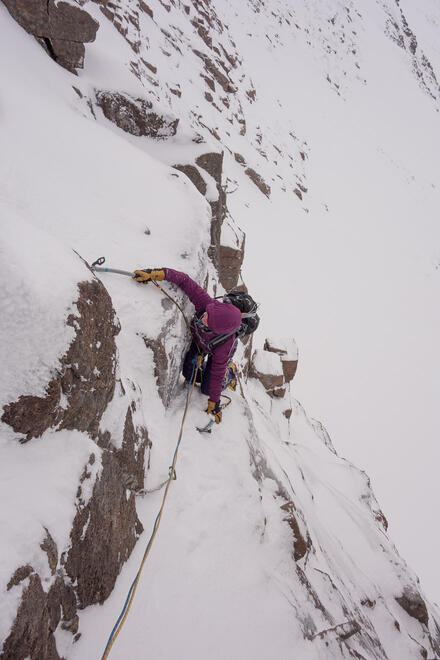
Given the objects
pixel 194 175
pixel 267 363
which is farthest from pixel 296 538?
pixel 194 175

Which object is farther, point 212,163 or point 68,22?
point 212,163

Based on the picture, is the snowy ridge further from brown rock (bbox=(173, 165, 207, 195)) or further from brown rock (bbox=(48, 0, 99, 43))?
brown rock (bbox=(48, 0, 99, 43))

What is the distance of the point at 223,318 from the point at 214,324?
12 cm

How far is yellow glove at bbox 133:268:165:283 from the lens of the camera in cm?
308

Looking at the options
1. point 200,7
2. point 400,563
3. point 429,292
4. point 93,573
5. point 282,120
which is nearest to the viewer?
point 93,573

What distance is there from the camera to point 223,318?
3.07 m

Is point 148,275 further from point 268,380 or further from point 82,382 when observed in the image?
point 268,380

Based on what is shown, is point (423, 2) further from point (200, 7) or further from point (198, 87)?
point (198, 87)

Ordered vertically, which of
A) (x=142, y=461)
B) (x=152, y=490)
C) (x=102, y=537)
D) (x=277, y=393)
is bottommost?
(x=277, y=393)

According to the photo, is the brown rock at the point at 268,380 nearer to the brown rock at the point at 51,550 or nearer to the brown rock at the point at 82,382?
the brown rock at the point at 82,382

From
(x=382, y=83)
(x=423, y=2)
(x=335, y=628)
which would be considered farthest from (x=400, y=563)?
(x=423, y=2)

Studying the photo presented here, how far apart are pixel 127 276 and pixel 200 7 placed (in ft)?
97.2

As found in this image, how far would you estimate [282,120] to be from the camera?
2395 cm

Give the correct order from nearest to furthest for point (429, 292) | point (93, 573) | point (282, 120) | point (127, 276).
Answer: point (93, 573)
point (127, 276)
point (429, 292)
point (282, 120)
